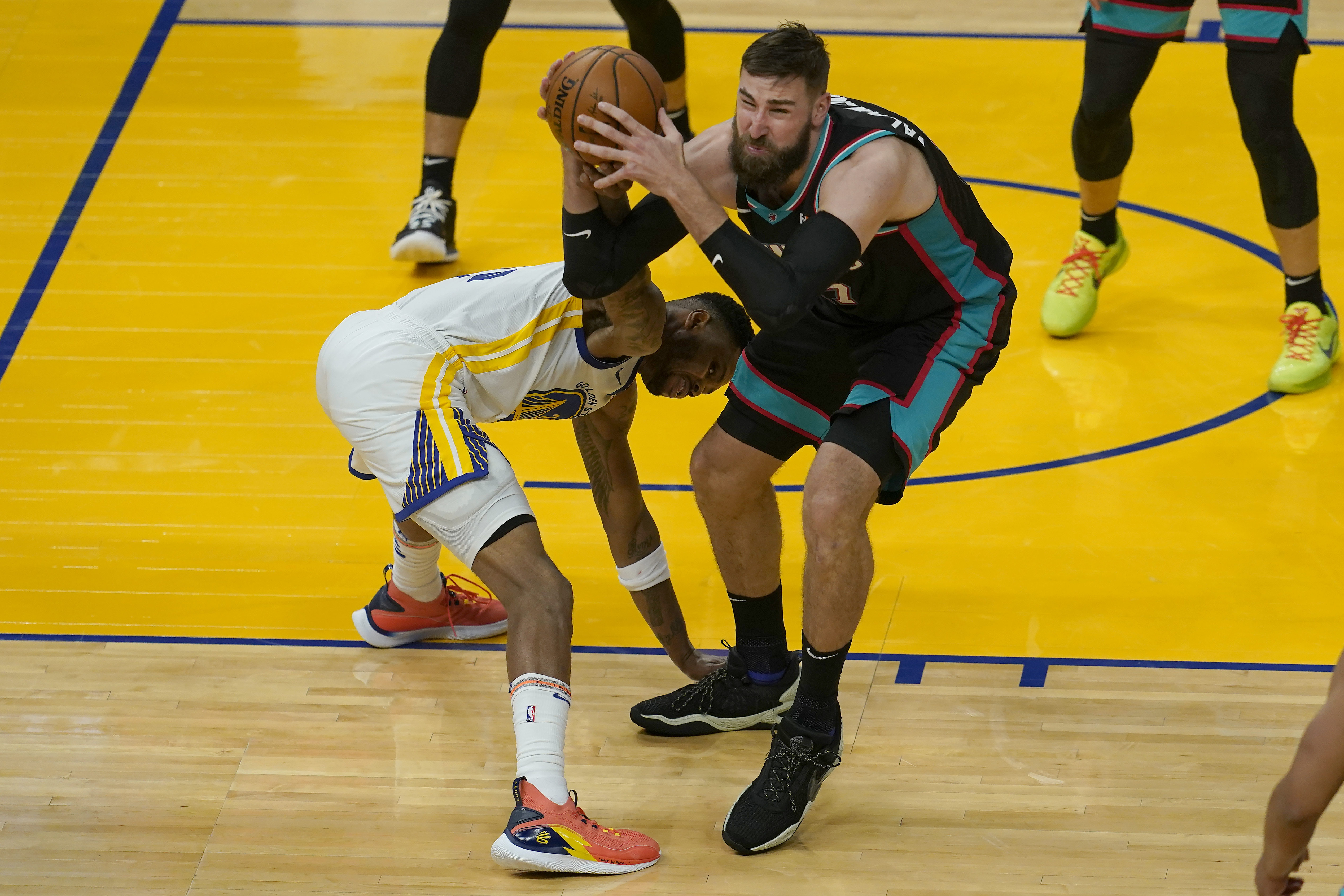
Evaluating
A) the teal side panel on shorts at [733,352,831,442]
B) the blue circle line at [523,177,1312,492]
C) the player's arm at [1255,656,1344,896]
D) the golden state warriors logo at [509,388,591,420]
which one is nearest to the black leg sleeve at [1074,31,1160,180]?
the blue circle line at [523,177,1312,492]

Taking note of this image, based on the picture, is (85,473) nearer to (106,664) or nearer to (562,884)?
(106,664)

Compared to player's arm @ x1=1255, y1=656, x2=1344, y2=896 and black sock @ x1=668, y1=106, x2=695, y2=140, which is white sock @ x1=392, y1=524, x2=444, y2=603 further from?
black sock @ x1=668, y1=106, x2=695, y2=140

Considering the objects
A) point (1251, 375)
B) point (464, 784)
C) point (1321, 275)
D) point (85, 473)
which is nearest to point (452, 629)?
point (464, 784)

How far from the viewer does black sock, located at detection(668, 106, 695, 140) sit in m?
7.11

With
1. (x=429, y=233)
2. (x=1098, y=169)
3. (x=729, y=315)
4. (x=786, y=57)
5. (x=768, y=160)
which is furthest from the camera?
(x=429, y=233)

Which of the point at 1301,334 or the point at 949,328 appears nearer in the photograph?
the point at 949,328

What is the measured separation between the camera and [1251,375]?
5797mm

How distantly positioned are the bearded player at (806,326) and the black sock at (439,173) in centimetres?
284

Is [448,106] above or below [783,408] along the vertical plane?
below

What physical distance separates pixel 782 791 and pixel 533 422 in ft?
7.88

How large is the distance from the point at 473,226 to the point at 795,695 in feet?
11.4

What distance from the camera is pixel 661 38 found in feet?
22.7

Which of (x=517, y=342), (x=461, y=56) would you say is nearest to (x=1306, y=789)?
(x=517, y=342)

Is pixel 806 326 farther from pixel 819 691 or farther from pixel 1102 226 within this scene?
pixel 1102 226
